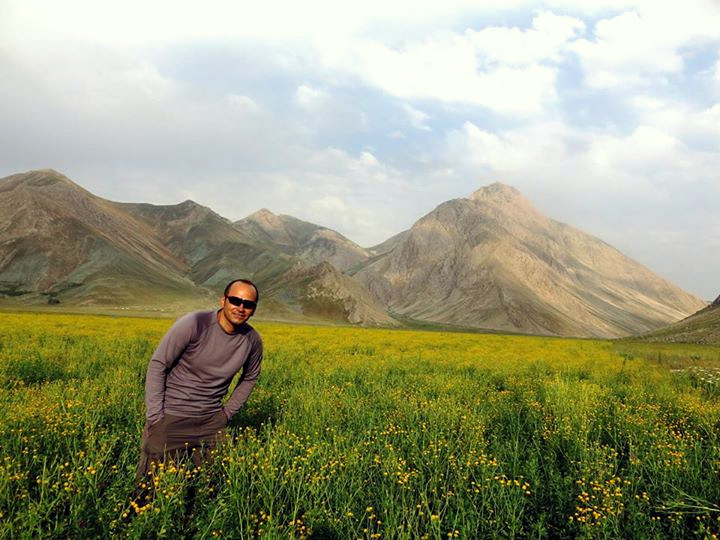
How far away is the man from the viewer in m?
4.55

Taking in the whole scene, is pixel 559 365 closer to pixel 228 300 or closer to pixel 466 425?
pixel 466 425

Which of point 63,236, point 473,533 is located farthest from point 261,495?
point 63,236

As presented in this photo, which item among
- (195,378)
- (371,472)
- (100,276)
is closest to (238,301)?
(195,378)

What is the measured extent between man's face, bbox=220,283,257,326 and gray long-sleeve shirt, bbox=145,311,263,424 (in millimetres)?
231

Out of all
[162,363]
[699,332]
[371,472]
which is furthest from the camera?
[699,332]

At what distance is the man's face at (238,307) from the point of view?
16.0ft

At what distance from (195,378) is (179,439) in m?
0.68

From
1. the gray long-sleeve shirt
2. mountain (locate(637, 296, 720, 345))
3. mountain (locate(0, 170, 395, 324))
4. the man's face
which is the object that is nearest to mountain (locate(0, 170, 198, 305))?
mountain (locate(0, 170, 395, 324))

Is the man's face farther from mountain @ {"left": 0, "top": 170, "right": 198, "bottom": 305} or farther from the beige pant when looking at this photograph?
mountain @ {"left": 0, "top": 170, "right": 198, "bottom": 305}

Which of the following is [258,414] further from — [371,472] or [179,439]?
[371,472]

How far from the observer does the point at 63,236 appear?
150 metres

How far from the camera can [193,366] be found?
4.82m

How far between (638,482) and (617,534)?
111cm

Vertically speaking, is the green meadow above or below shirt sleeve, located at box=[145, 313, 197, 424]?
below
